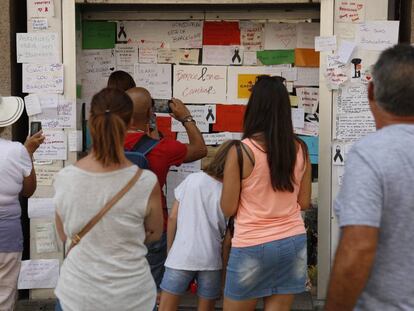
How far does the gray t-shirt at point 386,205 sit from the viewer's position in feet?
6.24

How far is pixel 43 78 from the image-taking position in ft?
16.2

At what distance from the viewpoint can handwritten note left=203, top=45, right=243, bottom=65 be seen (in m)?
5.32

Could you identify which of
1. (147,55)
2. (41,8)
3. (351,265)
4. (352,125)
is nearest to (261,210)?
(351,265)

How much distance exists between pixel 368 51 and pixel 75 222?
2.86m

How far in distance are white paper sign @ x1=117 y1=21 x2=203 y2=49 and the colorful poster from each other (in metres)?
0.05

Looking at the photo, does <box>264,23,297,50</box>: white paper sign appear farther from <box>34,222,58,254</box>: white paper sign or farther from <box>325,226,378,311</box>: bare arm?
<box>325,226,378,311</box>: bare arm

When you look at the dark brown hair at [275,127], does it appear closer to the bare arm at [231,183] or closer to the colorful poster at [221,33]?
the bare arm at [231,183]

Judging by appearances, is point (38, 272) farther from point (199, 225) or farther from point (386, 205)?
point (386, 205)

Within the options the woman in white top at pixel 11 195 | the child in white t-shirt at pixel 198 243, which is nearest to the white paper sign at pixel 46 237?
the woman in white top at pixel 11 195

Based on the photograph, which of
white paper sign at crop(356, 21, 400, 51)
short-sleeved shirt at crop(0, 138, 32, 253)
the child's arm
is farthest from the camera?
white paper sign at crop(356, 21, 400, 51)

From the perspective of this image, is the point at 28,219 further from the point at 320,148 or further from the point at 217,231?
the point at 320,148

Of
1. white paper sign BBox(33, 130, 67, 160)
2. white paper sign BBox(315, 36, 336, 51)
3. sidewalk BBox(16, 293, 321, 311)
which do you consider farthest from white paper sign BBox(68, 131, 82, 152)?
white paper sign BBox(315, 36, 336, 51)

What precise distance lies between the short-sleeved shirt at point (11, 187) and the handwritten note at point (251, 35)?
2209mm

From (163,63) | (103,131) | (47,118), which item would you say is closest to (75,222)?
(103,131)
